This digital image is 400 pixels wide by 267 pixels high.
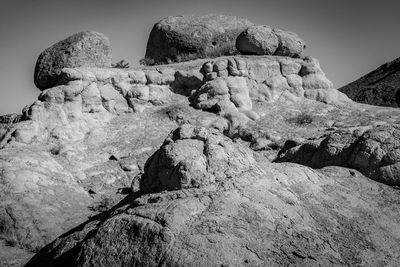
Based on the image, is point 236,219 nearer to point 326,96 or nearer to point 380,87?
point 326,96

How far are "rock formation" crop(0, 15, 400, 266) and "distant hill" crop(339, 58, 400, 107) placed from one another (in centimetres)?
1054

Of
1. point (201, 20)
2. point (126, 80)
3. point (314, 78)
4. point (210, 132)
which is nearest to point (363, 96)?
point (314, 78)

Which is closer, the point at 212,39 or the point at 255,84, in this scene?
the point at 255,84

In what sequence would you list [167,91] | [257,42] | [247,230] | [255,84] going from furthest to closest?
[257,42], [255,84], [167,91], [247,230]

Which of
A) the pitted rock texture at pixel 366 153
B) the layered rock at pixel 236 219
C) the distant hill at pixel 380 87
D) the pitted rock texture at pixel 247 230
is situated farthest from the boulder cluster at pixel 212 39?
the pitted rock texture at pixel 247 230

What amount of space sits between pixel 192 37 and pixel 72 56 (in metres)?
6.16

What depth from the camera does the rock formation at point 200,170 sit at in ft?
16.9

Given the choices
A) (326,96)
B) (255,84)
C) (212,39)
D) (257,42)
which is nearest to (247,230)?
(255,84)

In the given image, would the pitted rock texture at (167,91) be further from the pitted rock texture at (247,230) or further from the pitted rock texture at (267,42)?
the pitted rock texture at (247,230)

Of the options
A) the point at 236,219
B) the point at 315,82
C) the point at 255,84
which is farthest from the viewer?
the point at 315,82

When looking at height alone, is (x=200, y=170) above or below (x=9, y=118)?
above

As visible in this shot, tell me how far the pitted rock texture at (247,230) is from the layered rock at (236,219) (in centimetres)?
1

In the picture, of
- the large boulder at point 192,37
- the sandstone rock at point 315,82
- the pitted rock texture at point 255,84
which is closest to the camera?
the pitted rock texture at point 255,84

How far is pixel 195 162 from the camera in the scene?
6.62 metres
